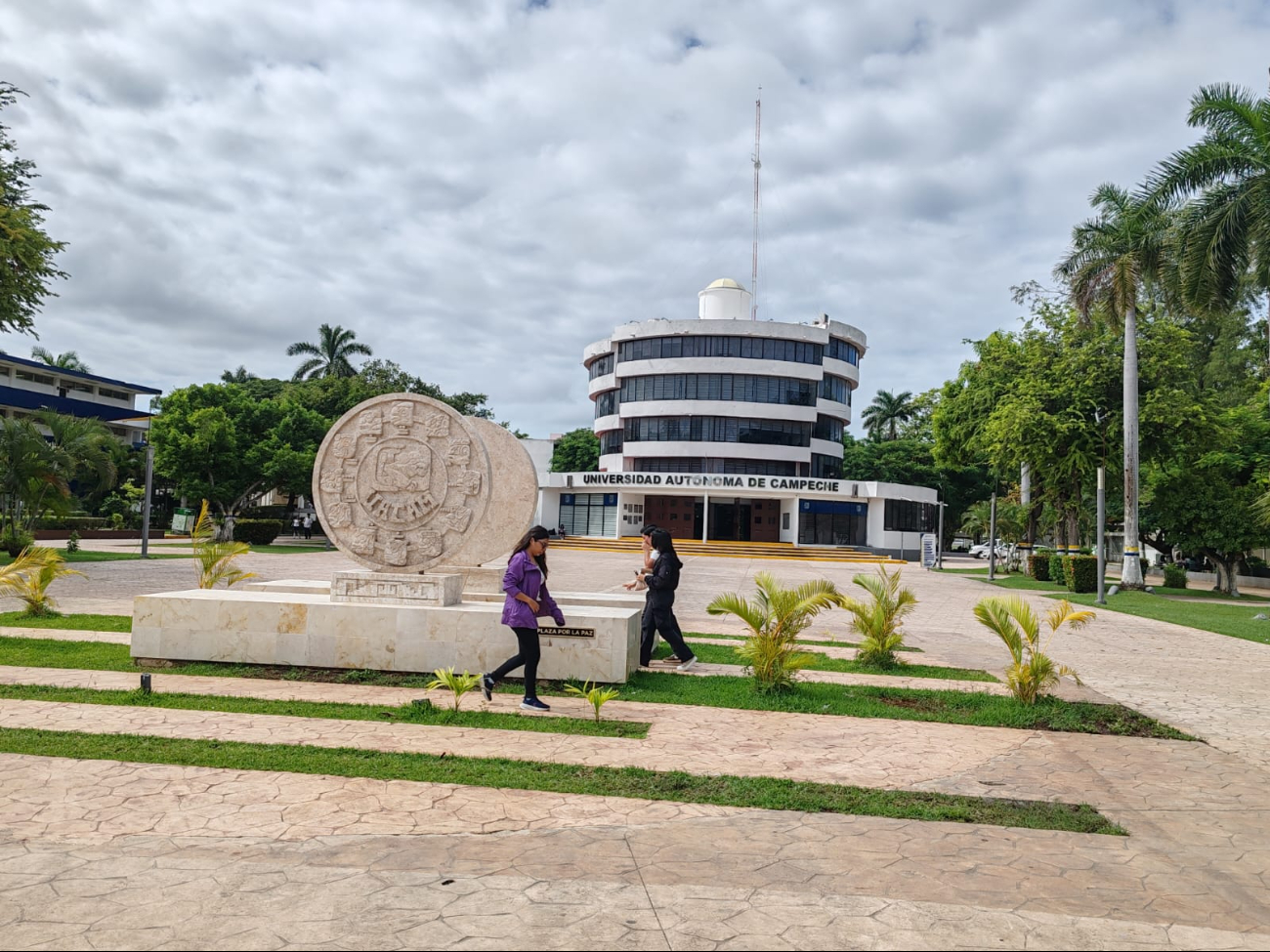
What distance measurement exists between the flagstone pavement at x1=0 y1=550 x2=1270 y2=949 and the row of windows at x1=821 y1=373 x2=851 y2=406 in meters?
46.0

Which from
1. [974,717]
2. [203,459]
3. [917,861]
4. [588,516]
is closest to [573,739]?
[917,861]

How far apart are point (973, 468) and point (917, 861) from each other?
193 ft

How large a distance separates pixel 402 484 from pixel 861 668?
584 centimetres

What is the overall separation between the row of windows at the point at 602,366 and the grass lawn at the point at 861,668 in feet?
149

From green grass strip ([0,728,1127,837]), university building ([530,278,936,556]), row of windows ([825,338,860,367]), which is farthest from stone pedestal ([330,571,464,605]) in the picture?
row of windows ([825,338,860,367])

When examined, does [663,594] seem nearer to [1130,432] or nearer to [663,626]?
[663,626]

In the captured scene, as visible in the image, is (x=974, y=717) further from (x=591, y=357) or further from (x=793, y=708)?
(x=591, y=357)

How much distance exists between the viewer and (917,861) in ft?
14.4

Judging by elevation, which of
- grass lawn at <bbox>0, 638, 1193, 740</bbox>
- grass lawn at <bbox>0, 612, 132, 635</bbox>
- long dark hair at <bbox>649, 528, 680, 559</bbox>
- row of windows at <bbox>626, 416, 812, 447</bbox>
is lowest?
grass lawn at <bbox>0, 638, 1193, 740</bbox>

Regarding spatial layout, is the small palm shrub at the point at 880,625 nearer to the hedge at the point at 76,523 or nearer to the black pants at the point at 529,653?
the black pants at the point at 529,653

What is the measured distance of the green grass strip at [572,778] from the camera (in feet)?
17.0

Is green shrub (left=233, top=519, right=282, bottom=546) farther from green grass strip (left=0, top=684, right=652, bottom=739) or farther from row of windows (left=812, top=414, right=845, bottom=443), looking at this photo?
green grass strip (left=0, top=684, right=652, bottom=739)

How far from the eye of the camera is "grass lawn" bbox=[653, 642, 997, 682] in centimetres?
1002

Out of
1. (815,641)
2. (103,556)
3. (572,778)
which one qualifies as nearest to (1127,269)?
(815,641)
